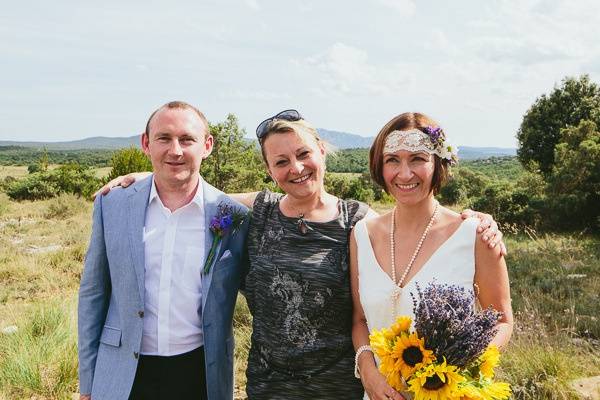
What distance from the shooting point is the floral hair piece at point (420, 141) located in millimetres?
2518

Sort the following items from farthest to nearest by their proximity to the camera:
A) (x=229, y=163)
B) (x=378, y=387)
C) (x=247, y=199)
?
1. (x=229, y=163)
2. (x=247, y=199)
3. (x=378, y=387)

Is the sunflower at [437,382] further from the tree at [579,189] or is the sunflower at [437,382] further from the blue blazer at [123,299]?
the tree at [579,189]

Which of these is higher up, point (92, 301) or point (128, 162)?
point (128, 162)

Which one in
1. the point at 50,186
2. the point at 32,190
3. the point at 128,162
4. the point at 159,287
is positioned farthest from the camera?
the point at 32,190

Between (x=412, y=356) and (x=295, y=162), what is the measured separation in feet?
4.23

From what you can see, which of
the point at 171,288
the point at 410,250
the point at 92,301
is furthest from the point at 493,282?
the point at 92,301

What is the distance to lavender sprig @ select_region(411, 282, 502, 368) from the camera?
1777mm

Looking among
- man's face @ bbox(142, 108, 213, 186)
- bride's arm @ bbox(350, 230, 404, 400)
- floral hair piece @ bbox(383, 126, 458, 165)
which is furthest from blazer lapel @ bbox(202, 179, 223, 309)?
floral hair piece @ bbox(383, 126, 458, 165)

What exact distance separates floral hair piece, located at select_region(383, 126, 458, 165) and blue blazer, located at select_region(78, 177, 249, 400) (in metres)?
1.08

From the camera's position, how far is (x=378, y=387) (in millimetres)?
2385

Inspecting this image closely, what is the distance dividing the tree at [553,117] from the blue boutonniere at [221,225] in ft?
93.2

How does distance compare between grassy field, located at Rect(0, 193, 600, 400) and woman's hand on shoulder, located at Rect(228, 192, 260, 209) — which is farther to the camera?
grassy field, located at Rect(0, 193, 600, 400)

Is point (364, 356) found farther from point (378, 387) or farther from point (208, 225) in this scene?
point (208, 225)

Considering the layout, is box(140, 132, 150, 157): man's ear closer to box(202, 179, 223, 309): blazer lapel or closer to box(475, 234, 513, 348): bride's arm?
box(202, 179, 223, 309): blazer lapel
